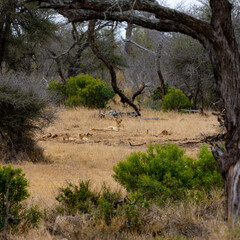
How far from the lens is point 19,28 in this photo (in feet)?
47.7

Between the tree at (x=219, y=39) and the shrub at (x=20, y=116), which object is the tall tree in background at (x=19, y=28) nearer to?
A: the shrub at (x=20, y=116)

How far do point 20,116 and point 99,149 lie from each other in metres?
2.65

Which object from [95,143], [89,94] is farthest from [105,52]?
[95,143]

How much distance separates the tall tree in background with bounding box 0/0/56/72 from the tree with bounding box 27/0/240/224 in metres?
7.33

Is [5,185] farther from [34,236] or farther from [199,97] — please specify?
[199,97]

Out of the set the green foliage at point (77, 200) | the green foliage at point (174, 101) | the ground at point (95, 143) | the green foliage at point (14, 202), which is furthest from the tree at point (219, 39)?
the green foliage at point (174, 101)

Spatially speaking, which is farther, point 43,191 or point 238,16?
point 238,16

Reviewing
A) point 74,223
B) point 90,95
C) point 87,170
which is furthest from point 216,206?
point 90,95

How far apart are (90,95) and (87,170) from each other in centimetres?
1207

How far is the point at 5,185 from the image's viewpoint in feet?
14.1

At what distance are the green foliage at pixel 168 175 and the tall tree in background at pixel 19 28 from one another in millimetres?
8429

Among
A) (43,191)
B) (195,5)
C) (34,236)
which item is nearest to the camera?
(34,236)

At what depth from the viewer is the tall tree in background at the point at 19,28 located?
42.4ft

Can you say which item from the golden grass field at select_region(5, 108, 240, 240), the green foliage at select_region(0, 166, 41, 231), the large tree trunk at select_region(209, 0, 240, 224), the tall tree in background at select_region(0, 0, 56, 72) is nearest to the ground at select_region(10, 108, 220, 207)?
the golden grass field at select_region(5, 108, 240, 240)
